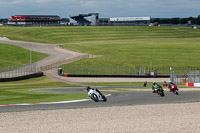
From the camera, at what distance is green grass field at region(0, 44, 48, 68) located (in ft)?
297

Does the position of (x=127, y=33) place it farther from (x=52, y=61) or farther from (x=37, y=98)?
(x=37, y=98)

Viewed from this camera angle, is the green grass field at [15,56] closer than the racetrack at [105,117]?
No

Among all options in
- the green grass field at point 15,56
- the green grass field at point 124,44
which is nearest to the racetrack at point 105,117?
the green grass field at point 124,44

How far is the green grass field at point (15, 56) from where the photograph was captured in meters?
90.4

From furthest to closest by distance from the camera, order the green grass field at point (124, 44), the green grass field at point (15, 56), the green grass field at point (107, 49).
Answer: the green grass field at point (124, 44), the green grass field at point (15, 56), the green grass field at point (107, 49)

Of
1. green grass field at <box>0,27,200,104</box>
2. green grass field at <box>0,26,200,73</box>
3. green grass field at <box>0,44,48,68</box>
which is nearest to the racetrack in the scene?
green grass field at <box>0,27,200,104</box>

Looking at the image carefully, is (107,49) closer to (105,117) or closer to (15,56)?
(15,56)

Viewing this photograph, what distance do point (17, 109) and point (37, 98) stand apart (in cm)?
659

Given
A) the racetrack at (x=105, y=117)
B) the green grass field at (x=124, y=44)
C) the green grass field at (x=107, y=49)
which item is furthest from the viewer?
the green grass field at (x=124, y=44)

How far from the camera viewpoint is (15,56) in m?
97.6

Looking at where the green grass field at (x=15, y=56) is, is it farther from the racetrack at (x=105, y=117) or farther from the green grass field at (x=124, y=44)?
the racetrack at (x=105, y=117)

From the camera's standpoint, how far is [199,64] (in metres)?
93.1

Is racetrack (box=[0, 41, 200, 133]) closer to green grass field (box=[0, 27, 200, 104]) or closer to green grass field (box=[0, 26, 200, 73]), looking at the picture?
green grass field (box=[0, 27, 200, 104])

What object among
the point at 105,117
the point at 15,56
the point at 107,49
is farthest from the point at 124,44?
the point at 105,117
